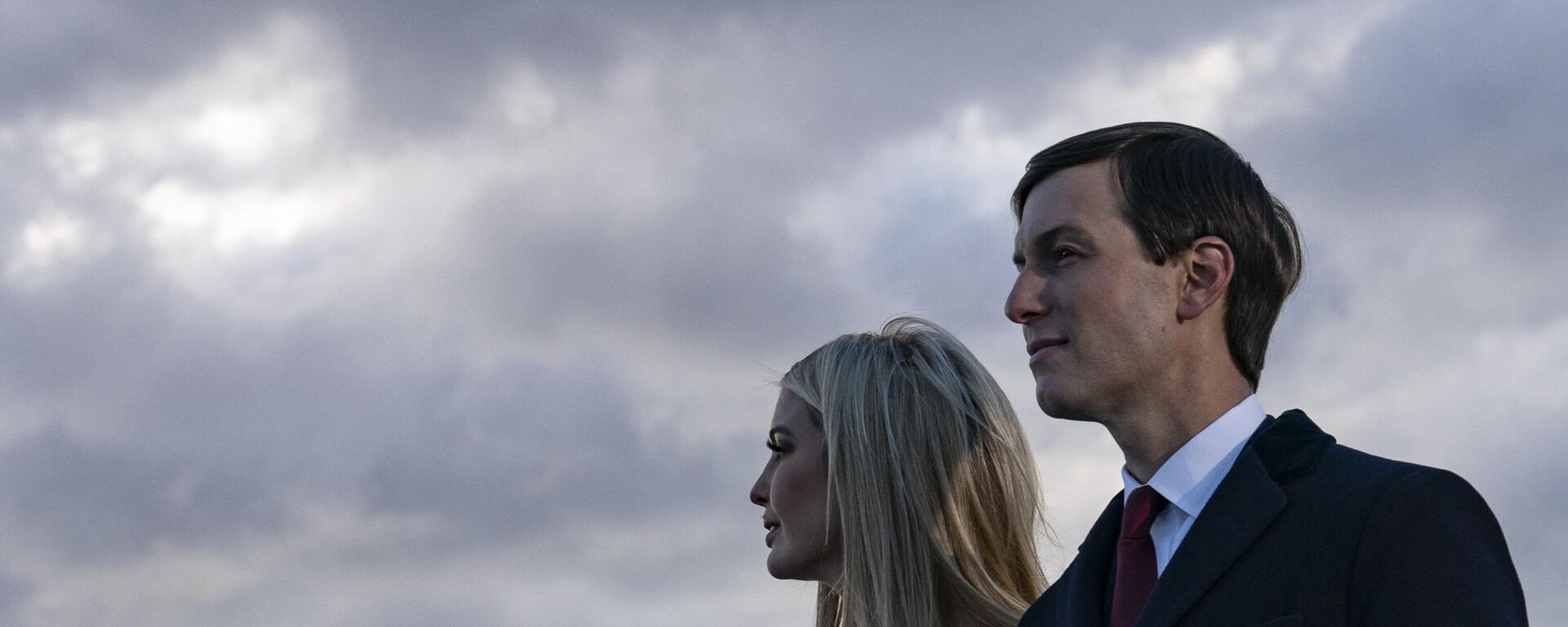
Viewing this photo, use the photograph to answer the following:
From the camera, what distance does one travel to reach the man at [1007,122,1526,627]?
16.3 ft

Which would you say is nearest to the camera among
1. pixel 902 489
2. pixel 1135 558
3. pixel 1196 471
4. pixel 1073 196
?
pixel 1196 471

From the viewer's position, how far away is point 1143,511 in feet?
18.9

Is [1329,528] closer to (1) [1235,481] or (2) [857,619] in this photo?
(1) [1235,481]

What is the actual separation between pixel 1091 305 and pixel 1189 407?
51 centimetres

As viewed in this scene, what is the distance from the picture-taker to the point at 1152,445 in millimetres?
5719

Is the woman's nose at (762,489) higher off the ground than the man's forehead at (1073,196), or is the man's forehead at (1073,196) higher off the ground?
the woman's nose at (762,489)

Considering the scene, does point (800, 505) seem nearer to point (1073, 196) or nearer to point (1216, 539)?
point (1073, 196)

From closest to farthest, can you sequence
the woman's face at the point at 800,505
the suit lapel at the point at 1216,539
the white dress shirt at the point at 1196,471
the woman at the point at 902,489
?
1. the suit lapel at the point at 1216,539
2. the white dress shirt at the point at 1196,471
3. the woman at the point at 902,489
4. the woman's face at the point at 800,505

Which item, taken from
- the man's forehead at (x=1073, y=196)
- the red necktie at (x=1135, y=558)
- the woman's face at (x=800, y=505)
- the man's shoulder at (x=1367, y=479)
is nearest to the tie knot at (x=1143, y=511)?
the red necktie at (x=1135, y=558)

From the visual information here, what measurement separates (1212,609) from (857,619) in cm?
420

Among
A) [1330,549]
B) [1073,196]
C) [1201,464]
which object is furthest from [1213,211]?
[1330,549]

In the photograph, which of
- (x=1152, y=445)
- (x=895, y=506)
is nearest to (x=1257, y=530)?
(x=1152, y=445)

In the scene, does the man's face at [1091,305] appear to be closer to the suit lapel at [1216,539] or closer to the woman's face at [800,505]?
the suit lapel at [1216,539]

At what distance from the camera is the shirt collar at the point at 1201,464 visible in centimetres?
562
